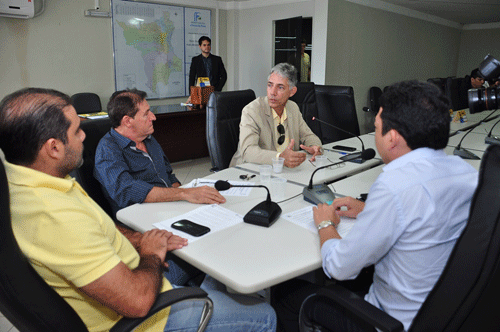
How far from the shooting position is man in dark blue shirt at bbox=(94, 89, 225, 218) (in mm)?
1707

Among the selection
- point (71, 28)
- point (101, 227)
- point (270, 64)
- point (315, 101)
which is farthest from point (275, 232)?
point (270, 64)

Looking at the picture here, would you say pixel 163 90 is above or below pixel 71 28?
below

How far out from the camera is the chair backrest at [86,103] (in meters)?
4.29

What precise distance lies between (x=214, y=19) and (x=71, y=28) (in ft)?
7.80

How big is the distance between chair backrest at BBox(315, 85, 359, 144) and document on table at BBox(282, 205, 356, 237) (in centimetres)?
209

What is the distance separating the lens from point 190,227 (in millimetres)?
1431

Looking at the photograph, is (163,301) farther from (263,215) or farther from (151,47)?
(151,47)

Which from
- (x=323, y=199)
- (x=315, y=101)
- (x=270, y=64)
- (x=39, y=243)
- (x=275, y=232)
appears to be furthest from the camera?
(x=270, y=64)

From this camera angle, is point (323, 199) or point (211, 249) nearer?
point (211, 249)

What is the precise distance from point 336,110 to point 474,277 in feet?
9.63

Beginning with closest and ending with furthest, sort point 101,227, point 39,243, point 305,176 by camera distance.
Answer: point 39,243
point 101,227
point 305,176

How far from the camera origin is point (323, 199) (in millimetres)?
1652

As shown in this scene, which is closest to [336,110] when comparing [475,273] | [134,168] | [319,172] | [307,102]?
[307,102]

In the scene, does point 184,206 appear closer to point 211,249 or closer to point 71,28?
point 211,249
